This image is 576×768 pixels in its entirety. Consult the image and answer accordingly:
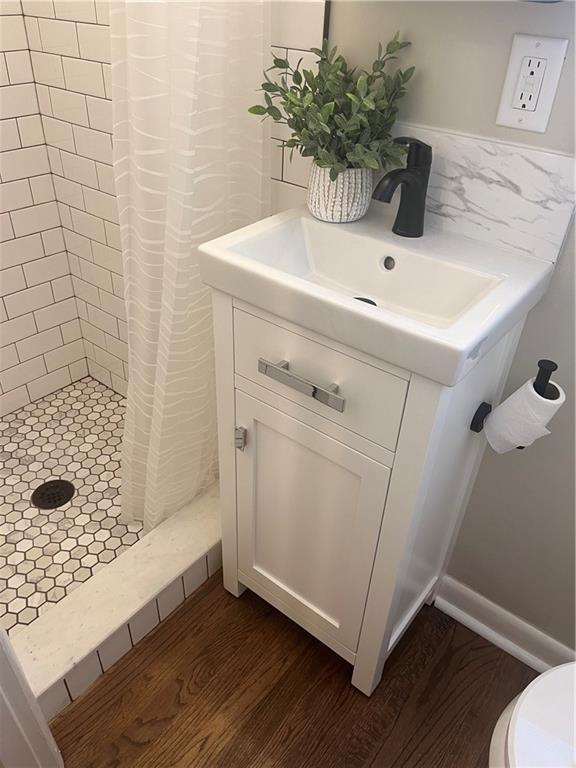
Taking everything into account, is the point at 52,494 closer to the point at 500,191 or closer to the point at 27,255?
the point at 27,255

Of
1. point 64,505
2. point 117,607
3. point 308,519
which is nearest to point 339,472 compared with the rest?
point 308,519

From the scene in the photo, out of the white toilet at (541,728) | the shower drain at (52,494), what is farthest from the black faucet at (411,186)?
the shower drain at (52,494)

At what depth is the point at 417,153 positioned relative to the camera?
3.30 feet

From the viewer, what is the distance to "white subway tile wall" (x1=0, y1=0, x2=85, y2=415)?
1624mm

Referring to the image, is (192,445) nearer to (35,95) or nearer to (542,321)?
(542,321)

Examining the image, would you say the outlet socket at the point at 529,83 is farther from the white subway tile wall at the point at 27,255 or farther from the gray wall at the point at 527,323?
the white subway tile wall at the point at 27,255

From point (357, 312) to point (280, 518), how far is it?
1.83 ft

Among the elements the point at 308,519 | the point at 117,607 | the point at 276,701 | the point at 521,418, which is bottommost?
the point at 276,701

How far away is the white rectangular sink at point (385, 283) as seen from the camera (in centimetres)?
80

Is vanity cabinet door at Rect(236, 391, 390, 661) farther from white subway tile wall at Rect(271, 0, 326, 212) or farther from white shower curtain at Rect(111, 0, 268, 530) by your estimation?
white subway tile wall at Rect(271, 0, 326, 212)

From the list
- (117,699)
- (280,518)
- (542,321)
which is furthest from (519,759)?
(117,699)

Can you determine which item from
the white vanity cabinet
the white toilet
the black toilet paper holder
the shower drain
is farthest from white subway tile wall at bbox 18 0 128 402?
the white toilet

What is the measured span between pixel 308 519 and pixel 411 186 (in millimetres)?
664

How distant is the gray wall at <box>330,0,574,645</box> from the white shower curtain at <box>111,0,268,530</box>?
235mm
